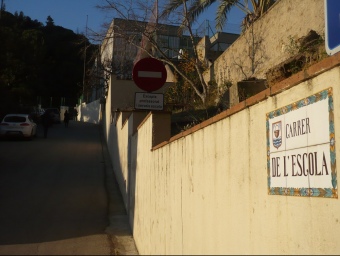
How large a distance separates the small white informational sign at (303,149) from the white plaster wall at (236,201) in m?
0.05

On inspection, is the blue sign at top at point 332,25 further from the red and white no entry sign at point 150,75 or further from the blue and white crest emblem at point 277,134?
the red and white no entry sign at point 150,75

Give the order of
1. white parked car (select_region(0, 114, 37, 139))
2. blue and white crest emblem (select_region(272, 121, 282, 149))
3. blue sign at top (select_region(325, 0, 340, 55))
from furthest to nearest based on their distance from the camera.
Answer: white parked car (select_region(0, 114, 37, 139)), blue and white crest emblem (select_region(272, 121, 282, 149)), blue sign at top (select_region(325, 0, 340, 55))

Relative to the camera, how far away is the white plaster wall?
2.36 metres

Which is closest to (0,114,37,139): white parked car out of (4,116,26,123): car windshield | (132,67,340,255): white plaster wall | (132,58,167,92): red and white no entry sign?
(4,116,26,123): car windshield

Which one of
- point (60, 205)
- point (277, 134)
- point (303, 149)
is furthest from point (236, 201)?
point (60, 205)

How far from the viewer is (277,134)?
2777mm

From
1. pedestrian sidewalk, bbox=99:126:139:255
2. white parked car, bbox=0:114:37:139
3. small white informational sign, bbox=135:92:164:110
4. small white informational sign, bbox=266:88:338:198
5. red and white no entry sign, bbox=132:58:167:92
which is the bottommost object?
pedestrian sidewalk, bbox=99:126:139:255

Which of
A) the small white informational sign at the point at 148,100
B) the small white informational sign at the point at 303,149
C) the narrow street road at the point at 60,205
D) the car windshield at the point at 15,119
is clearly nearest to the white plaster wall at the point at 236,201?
the small white informational sign at the point at 303,149

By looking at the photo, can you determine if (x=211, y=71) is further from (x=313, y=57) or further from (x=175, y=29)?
(x=313, y=57)

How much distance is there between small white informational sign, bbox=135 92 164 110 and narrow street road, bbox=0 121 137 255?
2558 mm

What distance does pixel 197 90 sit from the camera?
1548 centimetres

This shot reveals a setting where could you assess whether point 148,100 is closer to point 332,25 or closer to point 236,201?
point 236,201

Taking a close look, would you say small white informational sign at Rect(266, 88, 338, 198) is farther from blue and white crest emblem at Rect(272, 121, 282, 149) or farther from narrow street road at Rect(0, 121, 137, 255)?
narrow street road at Rect(0, 121, 137, 255)

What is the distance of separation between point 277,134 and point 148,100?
509 cm
